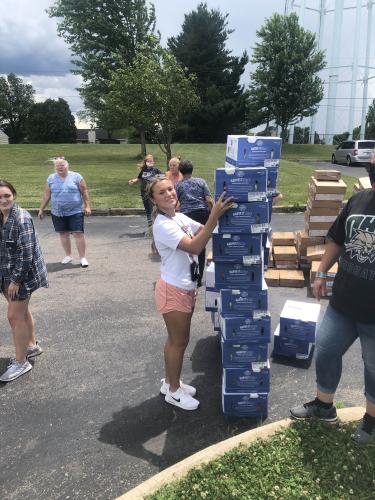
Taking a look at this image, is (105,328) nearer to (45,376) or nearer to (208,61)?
(45,376)

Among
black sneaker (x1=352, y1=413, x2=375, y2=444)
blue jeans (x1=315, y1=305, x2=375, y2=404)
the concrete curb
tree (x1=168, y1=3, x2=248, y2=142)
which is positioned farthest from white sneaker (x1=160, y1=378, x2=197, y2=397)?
tree (x1=168, y1=3, x2=248, y2=142)

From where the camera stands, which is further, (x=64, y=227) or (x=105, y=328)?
(x=64, y=227)

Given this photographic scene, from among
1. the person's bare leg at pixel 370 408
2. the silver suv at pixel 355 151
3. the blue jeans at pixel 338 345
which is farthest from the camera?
the silver suv at pixel 355 151

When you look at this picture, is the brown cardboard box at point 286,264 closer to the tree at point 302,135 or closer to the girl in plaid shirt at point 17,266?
the girl in plaid shirt at point 17,266

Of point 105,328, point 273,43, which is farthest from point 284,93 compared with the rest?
point 105,328

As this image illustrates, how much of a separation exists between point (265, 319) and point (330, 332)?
55 cm

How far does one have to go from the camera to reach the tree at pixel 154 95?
13.4 m

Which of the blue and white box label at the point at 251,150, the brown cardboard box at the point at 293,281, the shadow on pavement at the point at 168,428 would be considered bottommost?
the shadow on pavement at the point at 168,428

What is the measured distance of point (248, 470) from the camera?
2.73 m

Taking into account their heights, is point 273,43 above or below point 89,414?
above

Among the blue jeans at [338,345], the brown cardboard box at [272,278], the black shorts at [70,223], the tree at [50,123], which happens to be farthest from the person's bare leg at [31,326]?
the tree at [50,123]

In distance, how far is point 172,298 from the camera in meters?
3.17

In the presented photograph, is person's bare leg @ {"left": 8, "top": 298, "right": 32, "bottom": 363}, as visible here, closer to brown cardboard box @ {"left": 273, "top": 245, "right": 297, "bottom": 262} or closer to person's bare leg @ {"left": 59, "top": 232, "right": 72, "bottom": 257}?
person's bare leg @ {"left": 59, "top": 232, "right": 72, "bottom": 257}

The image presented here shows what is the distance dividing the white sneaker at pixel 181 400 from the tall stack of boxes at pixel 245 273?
286 millimetres
